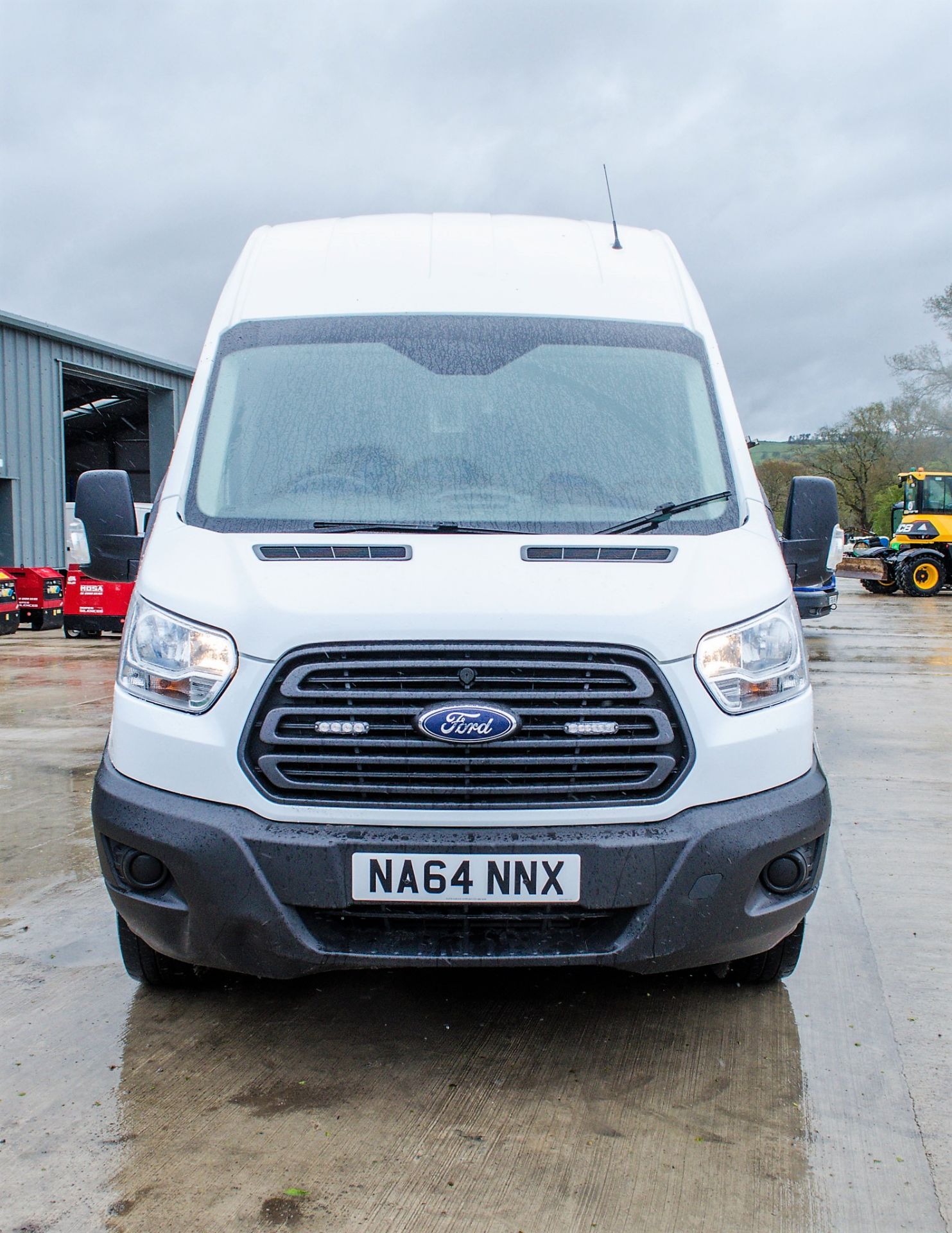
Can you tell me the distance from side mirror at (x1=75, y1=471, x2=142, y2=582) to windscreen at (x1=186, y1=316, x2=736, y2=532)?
1.45ft

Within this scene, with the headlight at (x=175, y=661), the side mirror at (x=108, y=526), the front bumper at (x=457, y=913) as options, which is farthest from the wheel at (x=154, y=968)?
the side mirror at (x=108, y=526)

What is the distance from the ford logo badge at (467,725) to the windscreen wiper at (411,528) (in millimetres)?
641

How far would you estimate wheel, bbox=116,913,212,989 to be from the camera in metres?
3.40

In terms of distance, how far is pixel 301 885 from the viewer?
274 cm

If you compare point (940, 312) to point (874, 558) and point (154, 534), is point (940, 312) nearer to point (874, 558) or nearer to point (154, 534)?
point (874, 558)

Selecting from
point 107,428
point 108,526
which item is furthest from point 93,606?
point 107,428

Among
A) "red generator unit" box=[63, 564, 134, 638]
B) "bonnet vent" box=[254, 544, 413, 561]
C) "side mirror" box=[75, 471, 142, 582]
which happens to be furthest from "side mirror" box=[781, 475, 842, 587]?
"red generator unit" box=[63, 564, 134, 638]

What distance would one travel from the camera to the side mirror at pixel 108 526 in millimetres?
3746

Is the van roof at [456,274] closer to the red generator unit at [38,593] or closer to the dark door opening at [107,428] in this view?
the red generator unit at [38,593]

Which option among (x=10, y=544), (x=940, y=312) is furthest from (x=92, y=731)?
(x=940, y=312)

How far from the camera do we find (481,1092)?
2.93 metres

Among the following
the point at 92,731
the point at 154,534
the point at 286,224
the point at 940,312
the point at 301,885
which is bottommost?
the point at 92,731

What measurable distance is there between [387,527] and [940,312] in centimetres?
5936

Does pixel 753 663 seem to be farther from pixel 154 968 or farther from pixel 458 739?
pixel 154 968
